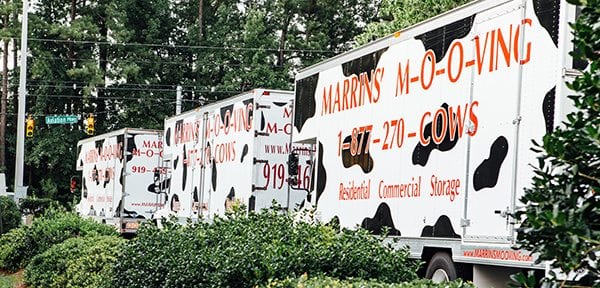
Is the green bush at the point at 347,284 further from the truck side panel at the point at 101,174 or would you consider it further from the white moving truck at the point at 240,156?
the truck side panel at the point at 101,174

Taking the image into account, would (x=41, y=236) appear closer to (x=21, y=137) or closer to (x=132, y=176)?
(x=132, y=176)

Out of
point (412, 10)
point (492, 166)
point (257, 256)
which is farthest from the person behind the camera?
point (412, 10)

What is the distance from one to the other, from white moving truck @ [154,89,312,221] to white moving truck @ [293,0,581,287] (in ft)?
13.5

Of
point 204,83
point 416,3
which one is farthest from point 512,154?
point 204,83

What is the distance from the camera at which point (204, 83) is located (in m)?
53.1

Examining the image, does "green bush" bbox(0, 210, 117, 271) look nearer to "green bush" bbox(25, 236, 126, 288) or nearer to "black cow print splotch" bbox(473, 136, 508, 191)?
"green bush" bbox(25, 236, 126, 288)

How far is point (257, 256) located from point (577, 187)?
5.13 m

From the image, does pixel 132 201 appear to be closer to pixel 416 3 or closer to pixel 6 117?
pixel 416 3

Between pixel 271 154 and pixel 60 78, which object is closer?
pixel 271 154

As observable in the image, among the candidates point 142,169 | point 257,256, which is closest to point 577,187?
point 257,256

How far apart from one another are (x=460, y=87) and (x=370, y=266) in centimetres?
273

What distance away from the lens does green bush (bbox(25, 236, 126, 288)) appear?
13.5m

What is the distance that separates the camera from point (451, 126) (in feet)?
35.8

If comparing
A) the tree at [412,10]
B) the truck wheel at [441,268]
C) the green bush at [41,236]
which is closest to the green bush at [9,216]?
the green bush at [41,236]
